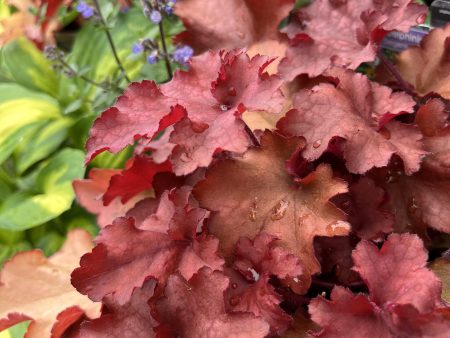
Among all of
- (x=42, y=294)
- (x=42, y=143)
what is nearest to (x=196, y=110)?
(x=42, y=294)

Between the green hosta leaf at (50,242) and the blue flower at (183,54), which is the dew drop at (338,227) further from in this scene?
the green hosta leaf at (50,242)

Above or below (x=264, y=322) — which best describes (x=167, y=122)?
above

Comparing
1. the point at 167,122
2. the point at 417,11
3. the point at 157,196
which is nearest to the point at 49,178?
the point at 157,196

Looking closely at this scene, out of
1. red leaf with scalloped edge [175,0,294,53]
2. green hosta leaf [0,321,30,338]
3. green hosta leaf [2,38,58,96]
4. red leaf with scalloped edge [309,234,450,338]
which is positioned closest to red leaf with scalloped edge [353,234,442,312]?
red leaf with scalloped edge [309,234,450,338]

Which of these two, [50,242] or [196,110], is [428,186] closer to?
[196,110]

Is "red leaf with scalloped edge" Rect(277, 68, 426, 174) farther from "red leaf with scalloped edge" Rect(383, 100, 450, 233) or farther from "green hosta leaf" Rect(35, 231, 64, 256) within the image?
"green hosta leaf" Rect(35, 231, 64, 256)

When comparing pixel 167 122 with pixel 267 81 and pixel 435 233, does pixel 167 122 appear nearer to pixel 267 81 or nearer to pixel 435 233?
pixel 267 81

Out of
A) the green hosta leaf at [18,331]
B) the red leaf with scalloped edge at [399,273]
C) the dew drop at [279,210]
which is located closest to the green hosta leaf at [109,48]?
the green hosta leaf at [18,331]
